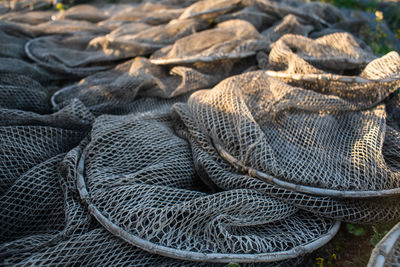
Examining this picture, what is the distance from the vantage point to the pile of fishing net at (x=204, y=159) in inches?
63.4

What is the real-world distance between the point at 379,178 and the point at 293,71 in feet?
3.64

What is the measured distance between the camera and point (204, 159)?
2.01m

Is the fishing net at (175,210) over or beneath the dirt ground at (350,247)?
over

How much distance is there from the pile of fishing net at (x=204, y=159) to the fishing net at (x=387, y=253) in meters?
0.38

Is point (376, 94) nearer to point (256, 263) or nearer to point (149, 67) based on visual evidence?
point (256, 263)

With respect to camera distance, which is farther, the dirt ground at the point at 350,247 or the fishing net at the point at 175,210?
the dirt ground at the point at 350,247

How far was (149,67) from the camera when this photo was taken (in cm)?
302

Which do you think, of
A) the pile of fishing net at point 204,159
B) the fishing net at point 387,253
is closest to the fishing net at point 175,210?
the pile of fishing net at point 204,159

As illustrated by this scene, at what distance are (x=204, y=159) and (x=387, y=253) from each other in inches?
43.6

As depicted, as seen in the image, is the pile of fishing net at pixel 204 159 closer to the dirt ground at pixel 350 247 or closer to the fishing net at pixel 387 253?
the dirt ground at pixel 350 247

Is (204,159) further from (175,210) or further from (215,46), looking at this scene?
(215,46)

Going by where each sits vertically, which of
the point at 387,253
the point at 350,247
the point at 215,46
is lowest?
the point at 350,247

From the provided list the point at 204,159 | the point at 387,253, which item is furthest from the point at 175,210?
the point at 387,253

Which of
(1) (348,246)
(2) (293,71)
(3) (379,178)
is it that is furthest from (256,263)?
(2) (293,71)
